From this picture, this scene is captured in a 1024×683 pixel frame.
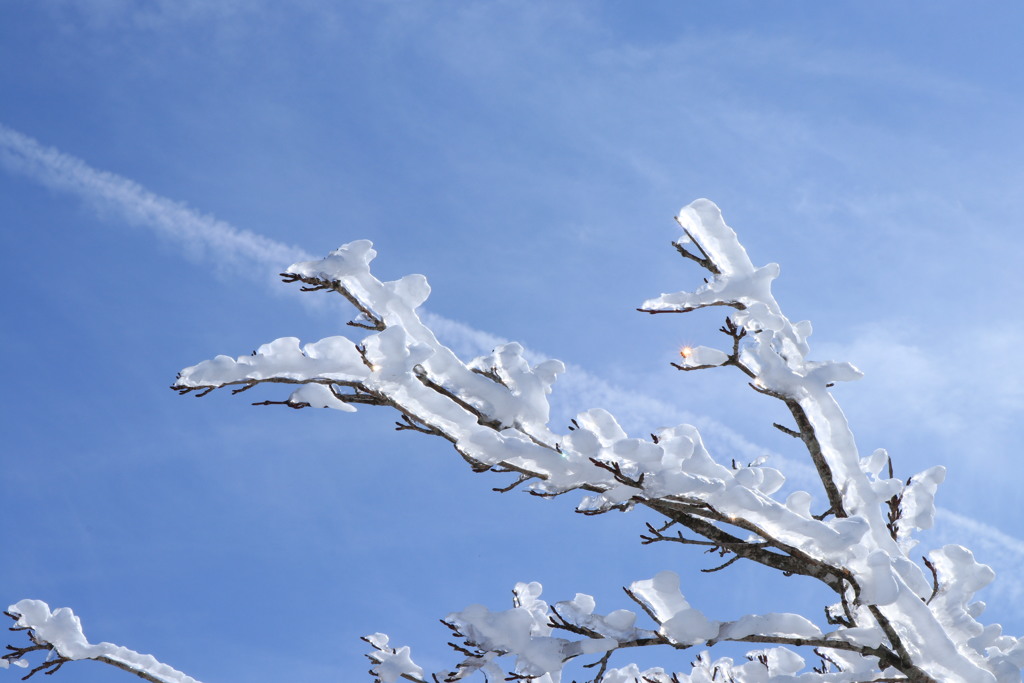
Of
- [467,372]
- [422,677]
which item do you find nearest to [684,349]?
[467,372]

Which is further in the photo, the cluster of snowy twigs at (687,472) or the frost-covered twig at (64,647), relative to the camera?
the frost-covered twig at (64,647)

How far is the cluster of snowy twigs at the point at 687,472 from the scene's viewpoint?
3.24 metres

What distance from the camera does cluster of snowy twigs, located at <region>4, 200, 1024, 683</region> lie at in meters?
3.24

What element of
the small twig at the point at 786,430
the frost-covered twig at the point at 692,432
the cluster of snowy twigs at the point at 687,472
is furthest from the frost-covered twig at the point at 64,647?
the small twig at the point at 786,430

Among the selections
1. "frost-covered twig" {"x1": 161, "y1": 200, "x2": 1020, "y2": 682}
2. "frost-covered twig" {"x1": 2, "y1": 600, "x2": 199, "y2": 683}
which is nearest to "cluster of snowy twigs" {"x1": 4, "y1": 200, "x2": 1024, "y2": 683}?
"frost-covered twig" {"x1": 161, "y1": 200, "x2": 1020, "y2": 682}

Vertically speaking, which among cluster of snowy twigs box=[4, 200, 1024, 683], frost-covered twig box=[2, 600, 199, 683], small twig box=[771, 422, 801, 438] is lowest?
frost-covered twig box=[2, 600, 199, 683]

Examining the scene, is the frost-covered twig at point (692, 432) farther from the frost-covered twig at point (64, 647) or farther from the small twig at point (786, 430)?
Answer: the frost-covered twig at point (64, 647)

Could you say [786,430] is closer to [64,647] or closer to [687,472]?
[687,472]

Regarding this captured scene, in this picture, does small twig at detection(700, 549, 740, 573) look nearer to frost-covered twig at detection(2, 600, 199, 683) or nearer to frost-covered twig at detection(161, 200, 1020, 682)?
frost-covered twig at detection(161, 200, 1020, 682)

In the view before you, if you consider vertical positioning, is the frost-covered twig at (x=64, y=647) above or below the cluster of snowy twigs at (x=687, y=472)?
below

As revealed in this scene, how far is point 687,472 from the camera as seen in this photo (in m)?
3.44

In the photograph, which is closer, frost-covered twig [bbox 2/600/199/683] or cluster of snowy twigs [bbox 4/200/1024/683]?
cluster of snowy twigs [bbox 4/200/1024/683]

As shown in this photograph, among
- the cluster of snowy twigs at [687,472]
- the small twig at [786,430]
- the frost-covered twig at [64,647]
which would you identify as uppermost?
the small twig at [786,430]

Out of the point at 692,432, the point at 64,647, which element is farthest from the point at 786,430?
the point at 64,647
